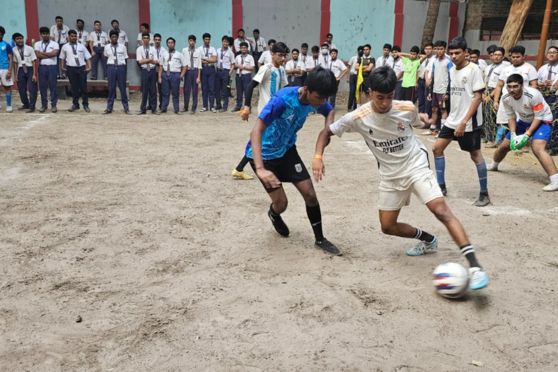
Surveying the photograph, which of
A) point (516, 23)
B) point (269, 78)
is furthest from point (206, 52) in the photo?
point (269, 78)

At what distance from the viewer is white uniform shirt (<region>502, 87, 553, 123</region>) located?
7.64 m

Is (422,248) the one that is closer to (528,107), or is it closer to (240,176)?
(240,176)

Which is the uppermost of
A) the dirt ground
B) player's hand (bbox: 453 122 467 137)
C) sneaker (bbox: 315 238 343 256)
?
player's hand (bbox: 453 122 467 137)

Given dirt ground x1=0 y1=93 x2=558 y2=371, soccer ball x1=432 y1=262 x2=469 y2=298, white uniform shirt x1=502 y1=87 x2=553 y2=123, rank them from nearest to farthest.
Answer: dirt ground x1=0 y1=93 x2=558 y2=371 → soccer ball x1=432 y1=262 x2=469 y2=298 → white uniform shirt x1=502 y1=87 x2=553 y2=123

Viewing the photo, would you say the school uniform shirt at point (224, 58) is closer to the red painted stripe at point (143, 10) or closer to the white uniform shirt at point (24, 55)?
the red painted stripe at point (143, 10)

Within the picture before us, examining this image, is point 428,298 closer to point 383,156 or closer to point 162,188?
point 383,156

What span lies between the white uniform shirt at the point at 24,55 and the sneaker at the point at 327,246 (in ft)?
39.5

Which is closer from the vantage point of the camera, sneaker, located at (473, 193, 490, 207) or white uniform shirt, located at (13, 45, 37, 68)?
sneaker, located at (473, 193, 490, 207)

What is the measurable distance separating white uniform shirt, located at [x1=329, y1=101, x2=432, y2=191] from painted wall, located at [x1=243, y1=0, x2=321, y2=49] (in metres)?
16.1

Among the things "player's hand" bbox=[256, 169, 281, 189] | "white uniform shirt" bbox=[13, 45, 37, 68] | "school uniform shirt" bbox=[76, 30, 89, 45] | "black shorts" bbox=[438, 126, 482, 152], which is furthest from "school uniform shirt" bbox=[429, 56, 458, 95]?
"school uniform shirt" bbox=[76, 30, 89, 45]

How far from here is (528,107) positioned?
25.5ft

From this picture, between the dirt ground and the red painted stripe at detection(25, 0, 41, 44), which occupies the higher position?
the red painted stripe at detection(25, 0, 41, 44)

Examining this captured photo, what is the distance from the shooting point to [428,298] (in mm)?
4215

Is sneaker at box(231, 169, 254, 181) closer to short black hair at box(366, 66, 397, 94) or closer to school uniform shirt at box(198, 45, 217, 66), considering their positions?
short black hair at box(366, 66, 397, 94)
